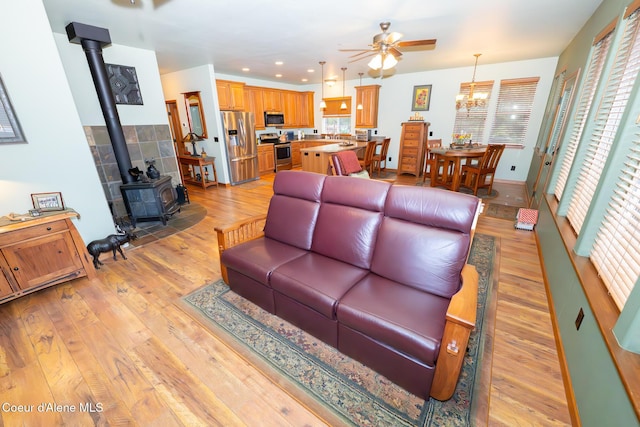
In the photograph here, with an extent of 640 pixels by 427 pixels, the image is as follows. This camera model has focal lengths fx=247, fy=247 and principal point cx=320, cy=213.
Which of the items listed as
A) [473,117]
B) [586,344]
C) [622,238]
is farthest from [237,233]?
[473,117]

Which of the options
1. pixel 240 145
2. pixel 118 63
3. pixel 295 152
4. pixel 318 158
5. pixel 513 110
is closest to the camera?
pixel 118 63

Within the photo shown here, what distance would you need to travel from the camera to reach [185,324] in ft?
6.47

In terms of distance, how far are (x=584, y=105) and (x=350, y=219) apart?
9.72 ft

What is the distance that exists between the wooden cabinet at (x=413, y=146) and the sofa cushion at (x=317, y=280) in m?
5.27

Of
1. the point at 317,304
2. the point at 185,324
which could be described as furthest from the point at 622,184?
the point at 185,324

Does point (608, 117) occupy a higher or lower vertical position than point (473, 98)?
lower

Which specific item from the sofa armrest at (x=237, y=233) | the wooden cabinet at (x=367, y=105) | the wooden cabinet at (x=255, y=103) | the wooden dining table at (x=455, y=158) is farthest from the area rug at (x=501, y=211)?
the wooden cabinet at (x=255, y=103)

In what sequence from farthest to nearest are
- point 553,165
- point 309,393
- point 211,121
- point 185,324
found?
point 211,121 → point 553,165 → point 185,324 → point 309,393

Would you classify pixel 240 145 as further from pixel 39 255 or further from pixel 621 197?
pixel 621 197

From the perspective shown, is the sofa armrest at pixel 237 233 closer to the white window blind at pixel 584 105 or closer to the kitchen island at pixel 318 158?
the kitchen island at pixel 318 158

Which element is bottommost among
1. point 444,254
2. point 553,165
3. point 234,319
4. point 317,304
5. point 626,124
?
point 234,319

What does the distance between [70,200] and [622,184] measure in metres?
4.63

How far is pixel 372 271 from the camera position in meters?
1.87

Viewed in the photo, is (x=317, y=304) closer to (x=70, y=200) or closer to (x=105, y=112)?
(x=70, y=200)
